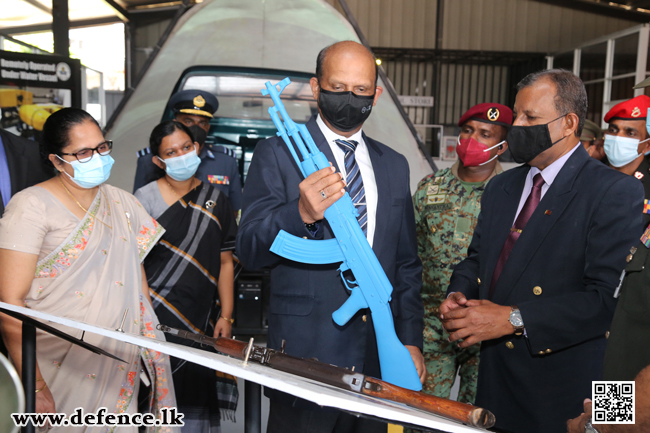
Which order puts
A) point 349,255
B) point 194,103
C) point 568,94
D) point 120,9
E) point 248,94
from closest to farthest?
point 349,255 → point 568,94 → point 194,103 → point 248,94 → point 120,9

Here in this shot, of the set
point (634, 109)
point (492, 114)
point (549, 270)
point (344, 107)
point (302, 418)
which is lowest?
→ point (302, 418)

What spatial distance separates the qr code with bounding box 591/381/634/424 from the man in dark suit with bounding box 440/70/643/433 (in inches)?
13.0

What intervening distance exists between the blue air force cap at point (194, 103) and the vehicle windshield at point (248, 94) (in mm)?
637

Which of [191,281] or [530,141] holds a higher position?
[530,141]

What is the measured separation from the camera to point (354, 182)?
1428 mm

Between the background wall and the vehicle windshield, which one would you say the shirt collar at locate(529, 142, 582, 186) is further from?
the background wall

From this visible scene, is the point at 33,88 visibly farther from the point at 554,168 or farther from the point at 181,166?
the point at 554,168

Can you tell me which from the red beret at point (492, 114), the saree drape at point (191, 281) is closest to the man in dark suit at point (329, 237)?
the saree drape at point (191, 281)

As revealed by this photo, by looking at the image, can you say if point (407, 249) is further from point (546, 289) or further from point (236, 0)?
point (236, 0)

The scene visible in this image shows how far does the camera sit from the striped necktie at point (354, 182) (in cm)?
141

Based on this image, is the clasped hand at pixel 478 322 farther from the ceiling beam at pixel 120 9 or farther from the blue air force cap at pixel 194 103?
the ceiling beam at pixel 120 9

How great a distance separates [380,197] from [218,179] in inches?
67.2

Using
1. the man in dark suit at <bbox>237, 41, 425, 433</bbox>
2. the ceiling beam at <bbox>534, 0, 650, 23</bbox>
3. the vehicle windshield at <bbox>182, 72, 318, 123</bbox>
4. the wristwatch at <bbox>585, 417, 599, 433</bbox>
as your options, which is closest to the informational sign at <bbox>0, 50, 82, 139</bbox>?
the vehicle windshield at <bbox>182, 72, 318, 123</bbox>

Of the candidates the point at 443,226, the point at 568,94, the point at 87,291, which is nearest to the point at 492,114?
the point at 443,226
